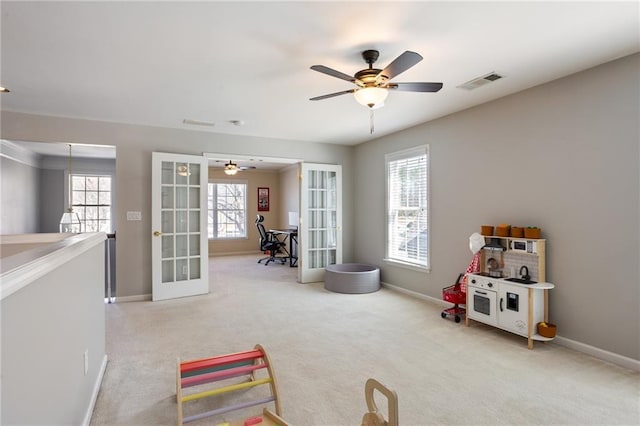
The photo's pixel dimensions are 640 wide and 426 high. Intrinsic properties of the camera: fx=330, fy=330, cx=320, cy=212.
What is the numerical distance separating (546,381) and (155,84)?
172 inches

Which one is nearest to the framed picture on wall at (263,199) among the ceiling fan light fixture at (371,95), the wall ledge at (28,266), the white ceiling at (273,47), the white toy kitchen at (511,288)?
the white ceiling at (273,47)

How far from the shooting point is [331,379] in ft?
8.44

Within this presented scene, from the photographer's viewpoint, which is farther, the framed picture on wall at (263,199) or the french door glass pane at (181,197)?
the framed picture on wall at (263,199)

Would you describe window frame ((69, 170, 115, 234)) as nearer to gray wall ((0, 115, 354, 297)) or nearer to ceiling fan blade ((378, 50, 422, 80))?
gray wall ((0, 115, 354, 297))

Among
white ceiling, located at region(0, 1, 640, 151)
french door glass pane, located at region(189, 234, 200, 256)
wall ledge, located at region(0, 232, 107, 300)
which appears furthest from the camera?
french door glass pane, located at region(189, 234, 200, 256)

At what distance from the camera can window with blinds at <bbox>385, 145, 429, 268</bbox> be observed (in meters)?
4.96

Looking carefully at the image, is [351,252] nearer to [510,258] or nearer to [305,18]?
[510,258]

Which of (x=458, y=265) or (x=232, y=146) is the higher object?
(x=232, y=146)

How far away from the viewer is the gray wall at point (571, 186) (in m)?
2.78

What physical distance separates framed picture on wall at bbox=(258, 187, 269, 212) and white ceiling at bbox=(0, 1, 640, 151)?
250 inches

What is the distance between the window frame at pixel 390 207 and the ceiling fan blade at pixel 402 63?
2.54 m

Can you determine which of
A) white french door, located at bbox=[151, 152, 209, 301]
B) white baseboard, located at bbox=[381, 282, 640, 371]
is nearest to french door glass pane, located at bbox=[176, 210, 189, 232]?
white french door, located at bbox=[151, 152, 209, 301]

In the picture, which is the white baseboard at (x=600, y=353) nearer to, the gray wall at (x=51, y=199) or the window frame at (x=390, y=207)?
the window frame at (x=390, y=207)

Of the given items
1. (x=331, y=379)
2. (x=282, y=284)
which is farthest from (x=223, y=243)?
(x=331, y=379)
